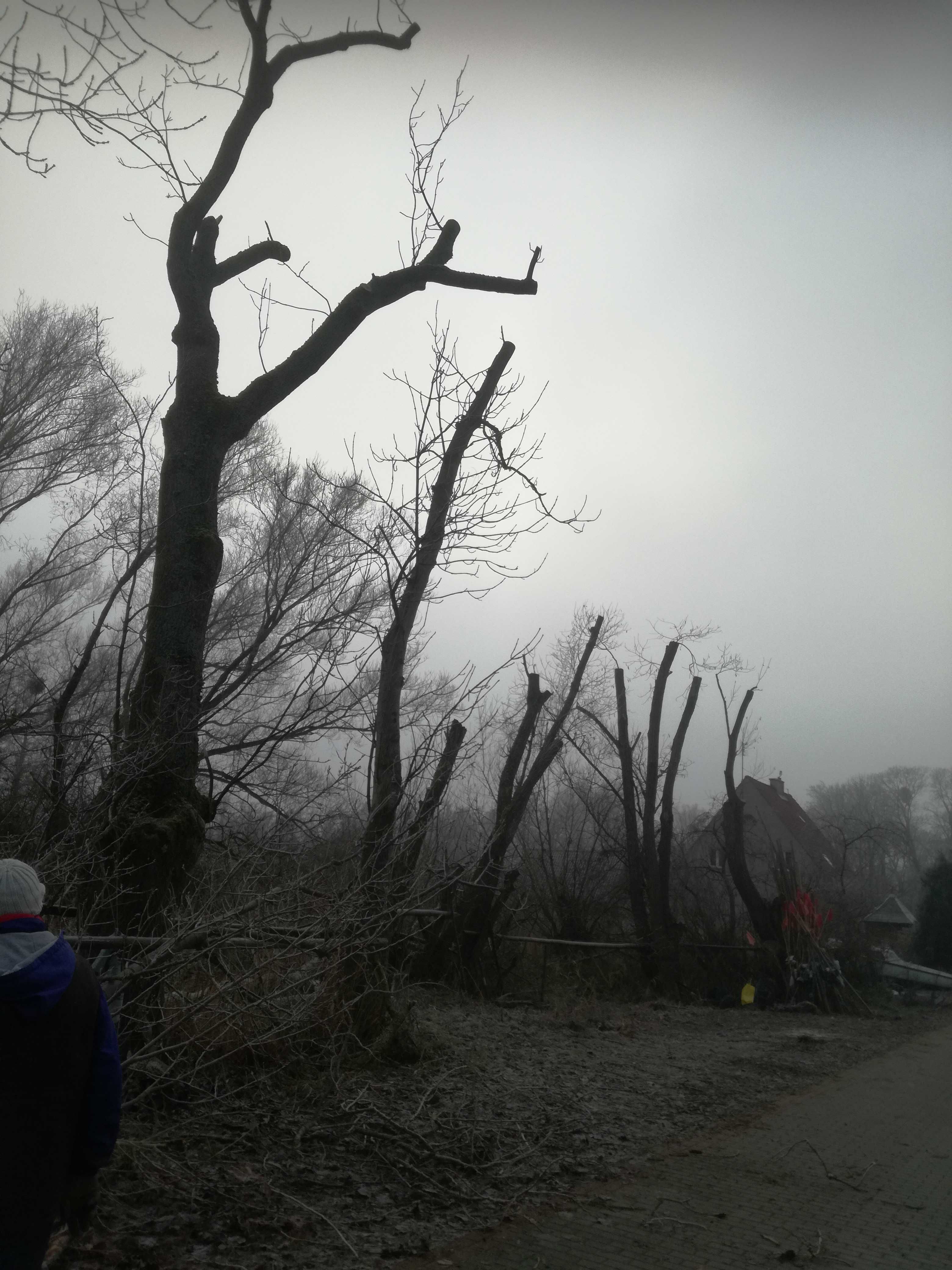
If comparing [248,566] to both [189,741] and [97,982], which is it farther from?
[97,982]

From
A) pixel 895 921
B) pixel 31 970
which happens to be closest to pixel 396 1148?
pixel 31 970

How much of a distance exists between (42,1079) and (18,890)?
1.60 ft

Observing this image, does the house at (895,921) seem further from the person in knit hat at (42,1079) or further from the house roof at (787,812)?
the person in knit hat at (42,1079)

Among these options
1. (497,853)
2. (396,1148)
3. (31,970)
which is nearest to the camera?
(31,970)

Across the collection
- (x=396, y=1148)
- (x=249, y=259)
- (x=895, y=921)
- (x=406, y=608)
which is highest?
(x=249, y=259)

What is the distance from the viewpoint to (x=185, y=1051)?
479cm

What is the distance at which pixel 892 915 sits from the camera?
27.0m

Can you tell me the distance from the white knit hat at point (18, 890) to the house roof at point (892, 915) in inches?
1035

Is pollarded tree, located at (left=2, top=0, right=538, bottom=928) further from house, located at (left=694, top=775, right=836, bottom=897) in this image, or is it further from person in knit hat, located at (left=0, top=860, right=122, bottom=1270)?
house, located at (left=694, top=775, right=836, bottom=897)

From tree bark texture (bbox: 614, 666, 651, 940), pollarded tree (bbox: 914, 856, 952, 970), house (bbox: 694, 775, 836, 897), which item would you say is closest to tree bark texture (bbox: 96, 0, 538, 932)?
tree bark texture (bbox: 614, 666, 651, 940)

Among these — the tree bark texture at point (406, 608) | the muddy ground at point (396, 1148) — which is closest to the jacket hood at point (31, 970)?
the muddy ground at point (396, 1148)

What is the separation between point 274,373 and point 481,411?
95.6 inches

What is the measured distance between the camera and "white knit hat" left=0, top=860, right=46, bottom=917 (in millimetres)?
2529

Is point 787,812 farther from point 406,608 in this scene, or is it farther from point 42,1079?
point 42,1079
